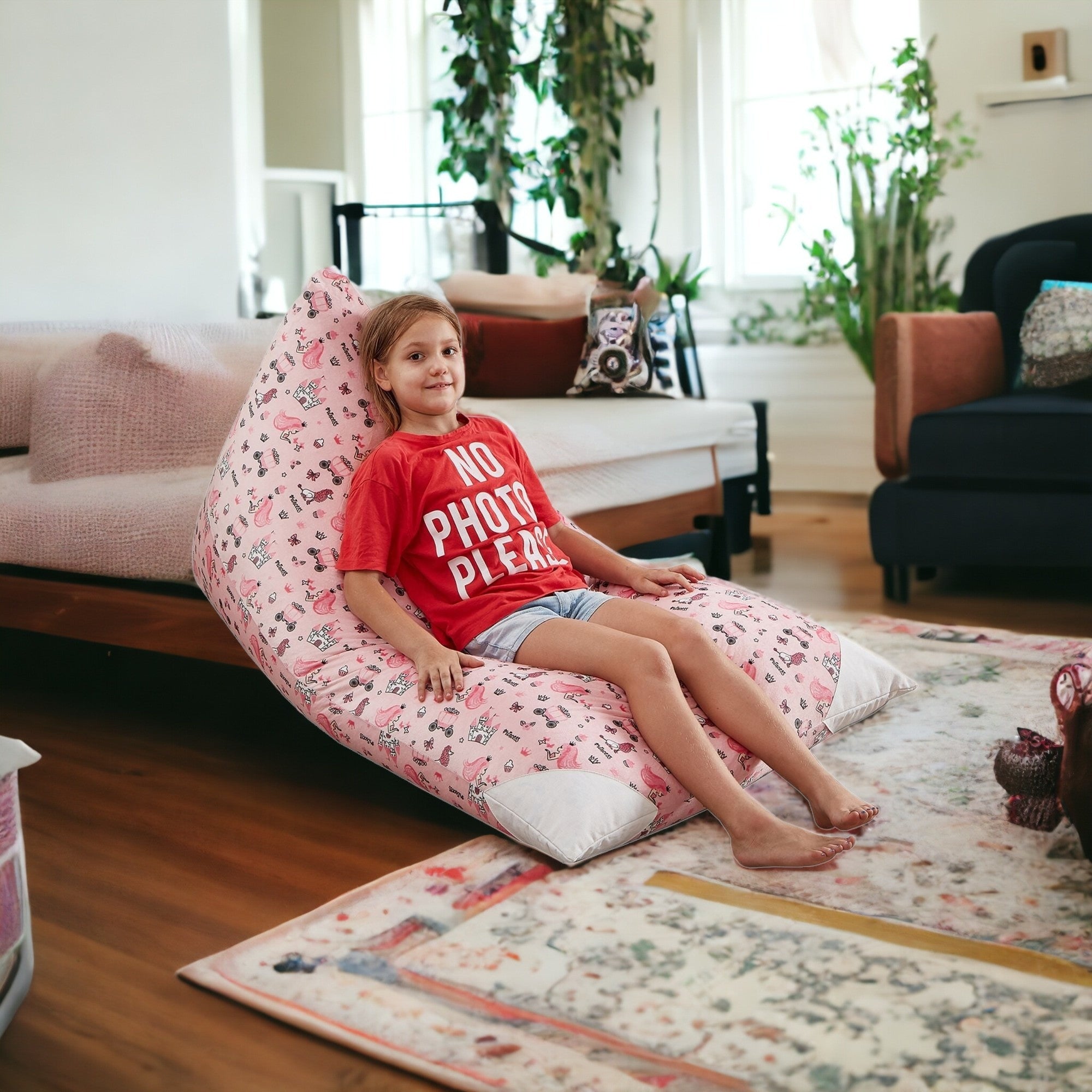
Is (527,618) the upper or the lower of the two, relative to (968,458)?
lower

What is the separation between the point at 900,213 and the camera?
4422 millimetres

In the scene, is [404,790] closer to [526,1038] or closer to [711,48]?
[526,1038]

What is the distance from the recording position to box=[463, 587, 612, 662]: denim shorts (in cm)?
169

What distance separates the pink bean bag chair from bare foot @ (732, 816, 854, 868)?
119mm

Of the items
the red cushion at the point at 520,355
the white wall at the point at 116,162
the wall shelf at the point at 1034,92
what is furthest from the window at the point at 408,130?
the red cushion at the point at 520,355

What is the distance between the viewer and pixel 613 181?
539cm

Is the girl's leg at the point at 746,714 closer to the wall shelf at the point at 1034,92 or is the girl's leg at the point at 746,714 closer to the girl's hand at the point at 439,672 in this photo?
the girl's hand at the point at 439,672

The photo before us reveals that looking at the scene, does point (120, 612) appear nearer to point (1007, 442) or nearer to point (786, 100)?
point (1007, 442)

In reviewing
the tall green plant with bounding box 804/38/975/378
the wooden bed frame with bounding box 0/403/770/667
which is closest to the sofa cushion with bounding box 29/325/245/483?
the wooden bed frame with bounding box 0/403/770/667

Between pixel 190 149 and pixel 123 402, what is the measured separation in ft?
5.16

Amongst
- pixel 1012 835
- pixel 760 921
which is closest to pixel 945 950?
pixel 760 921

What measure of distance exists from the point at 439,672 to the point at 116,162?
2.50 metres

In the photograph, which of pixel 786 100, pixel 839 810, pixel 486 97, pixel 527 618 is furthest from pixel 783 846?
pixel 486 97

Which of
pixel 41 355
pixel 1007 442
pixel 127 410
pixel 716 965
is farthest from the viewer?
pixel 1007 442
